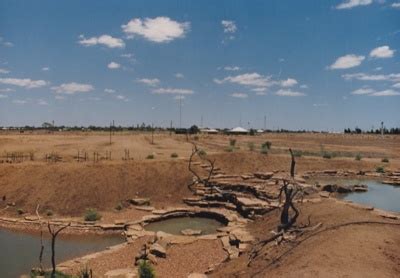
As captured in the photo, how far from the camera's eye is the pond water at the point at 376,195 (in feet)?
74.7

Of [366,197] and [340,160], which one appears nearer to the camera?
[366,197]

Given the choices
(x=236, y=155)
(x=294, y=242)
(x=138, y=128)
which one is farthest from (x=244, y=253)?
(x=138, y=128)

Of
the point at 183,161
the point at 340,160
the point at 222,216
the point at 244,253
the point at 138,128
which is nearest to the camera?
the point at 244,253

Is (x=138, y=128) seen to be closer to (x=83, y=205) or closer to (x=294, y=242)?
(x=83, y=205)

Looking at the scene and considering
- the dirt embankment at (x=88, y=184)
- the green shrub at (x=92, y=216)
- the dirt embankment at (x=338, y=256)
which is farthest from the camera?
the dirt embankment at (x=88, y=184)

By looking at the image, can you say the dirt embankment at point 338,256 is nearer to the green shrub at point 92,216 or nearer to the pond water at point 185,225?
the pond water at point 185,225

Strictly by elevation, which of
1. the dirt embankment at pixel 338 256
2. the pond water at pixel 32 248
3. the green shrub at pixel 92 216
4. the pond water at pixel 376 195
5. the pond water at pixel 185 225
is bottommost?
the pond water at pixel 32 248

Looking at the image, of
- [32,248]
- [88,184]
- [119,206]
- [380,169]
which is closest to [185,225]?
[119,206]

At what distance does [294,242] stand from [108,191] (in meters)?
13.6

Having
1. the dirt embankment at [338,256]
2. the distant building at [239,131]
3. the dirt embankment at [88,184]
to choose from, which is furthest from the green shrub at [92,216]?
the distant building at [239,131]

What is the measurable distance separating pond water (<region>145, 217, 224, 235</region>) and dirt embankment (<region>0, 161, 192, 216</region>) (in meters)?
2.66

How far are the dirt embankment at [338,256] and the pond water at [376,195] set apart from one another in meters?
8.14

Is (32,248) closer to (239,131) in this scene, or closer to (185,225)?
(185,225)

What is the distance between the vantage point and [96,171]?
26016mm
